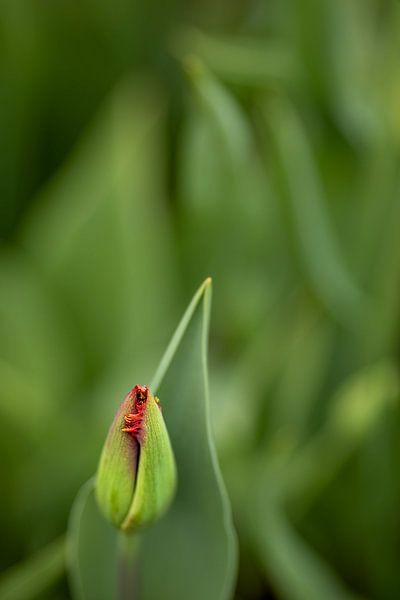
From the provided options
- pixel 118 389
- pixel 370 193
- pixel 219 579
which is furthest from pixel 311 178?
pixel 219 579

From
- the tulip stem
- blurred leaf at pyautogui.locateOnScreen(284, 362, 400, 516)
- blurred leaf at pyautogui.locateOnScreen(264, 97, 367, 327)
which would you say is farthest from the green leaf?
blurred leaf at pyautogui.locateOnScreen(264, 97, 367, 327)

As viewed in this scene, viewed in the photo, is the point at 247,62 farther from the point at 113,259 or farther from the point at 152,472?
the point at 152,472

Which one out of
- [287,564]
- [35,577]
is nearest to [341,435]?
[287,564]

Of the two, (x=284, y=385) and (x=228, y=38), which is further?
(x=228, y=38)

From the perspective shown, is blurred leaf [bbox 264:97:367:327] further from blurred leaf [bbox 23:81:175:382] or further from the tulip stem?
the tulip stem

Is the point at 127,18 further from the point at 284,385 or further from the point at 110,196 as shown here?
the point at 284,385

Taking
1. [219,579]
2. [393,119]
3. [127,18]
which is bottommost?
[219,579]
